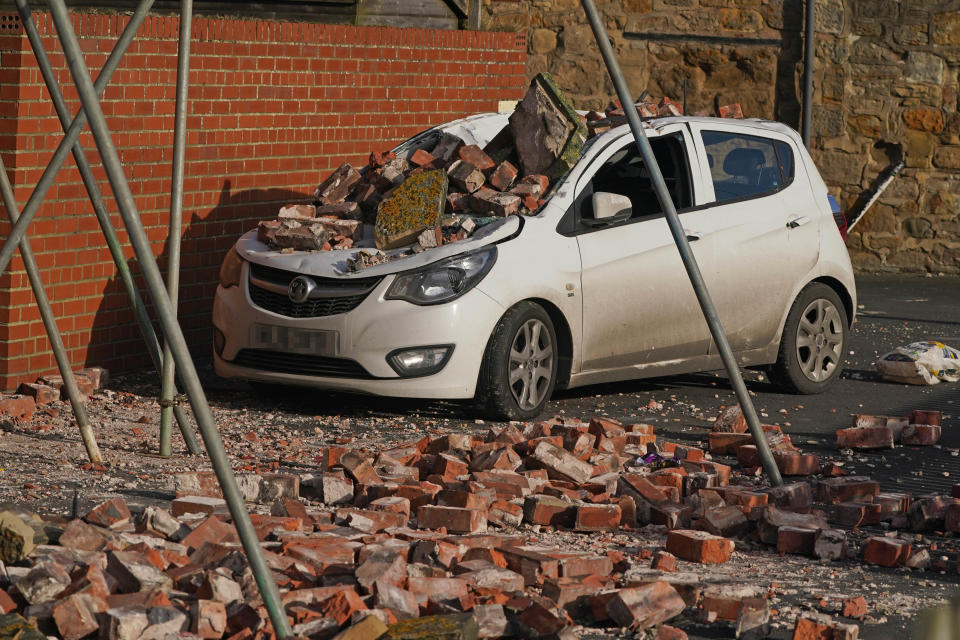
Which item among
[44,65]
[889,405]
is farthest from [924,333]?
[44,65]

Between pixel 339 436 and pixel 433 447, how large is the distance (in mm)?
881

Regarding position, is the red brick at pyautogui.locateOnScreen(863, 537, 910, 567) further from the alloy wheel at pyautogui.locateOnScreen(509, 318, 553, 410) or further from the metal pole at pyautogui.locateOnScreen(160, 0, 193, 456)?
the metal pole at pyautogui.locateOnScreen(160, 0, 193, 456)

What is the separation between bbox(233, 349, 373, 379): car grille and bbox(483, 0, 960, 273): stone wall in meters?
8.32

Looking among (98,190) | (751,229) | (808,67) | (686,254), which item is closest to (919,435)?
(751,229)

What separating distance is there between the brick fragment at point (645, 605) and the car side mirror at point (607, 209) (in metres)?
4.03

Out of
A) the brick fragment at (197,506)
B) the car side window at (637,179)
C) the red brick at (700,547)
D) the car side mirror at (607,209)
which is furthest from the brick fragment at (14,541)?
the car side window at (637,179)

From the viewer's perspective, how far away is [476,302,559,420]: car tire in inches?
328

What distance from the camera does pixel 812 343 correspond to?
9.77m

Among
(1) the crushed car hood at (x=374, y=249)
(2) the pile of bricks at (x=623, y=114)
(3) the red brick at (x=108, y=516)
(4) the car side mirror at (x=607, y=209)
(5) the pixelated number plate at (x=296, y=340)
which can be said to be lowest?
(3) the red brick at (x=108, y=516)

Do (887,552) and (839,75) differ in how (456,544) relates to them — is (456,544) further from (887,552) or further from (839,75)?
(839,75)

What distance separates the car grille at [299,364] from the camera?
830 cm

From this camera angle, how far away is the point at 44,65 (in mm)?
6363

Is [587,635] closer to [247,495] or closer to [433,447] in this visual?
[247,495]

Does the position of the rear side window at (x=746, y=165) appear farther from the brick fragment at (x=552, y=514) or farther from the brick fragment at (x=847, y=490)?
the brick fragment at (x=552, y=514)
